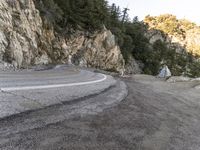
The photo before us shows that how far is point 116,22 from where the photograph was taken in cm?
8675

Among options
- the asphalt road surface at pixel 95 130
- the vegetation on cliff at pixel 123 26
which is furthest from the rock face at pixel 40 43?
the asphalt road surface at pixel 95 130

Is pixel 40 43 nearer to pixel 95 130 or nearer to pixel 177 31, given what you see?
pixel 95 130

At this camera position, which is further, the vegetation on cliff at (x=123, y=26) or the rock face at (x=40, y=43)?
the vegetation on cliff at (x=123, y=26)

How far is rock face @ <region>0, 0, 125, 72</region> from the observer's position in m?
26.6

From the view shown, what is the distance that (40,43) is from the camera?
3912cm

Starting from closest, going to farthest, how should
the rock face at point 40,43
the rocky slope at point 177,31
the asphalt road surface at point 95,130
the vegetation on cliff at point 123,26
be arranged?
the asphalt road surface at point 95,130, the rock face at point 40,43, the vegetation on cliff at point 123,26, the rocky slope at point 177,31

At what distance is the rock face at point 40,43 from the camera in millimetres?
26594

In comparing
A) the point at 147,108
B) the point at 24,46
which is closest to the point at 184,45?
the point at 24,46

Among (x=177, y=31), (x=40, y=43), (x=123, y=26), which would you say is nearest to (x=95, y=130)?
(x=40, y=43)

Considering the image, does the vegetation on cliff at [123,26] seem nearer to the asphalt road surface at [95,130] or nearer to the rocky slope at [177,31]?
the rocky slope at [177,31]

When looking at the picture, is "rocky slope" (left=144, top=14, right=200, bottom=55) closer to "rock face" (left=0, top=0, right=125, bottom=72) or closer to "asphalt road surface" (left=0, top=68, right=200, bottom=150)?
"rock face" (left=0, top=0, right=125, bottom=72)

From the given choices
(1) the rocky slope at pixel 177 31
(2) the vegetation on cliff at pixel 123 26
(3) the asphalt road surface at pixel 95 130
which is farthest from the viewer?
(1) the rocky slope at pixel 177 31

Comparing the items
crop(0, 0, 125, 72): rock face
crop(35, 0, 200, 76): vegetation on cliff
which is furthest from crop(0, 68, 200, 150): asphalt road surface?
crop(35, 0, 200, 76): vegetation on cliff

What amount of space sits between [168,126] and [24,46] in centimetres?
2597
